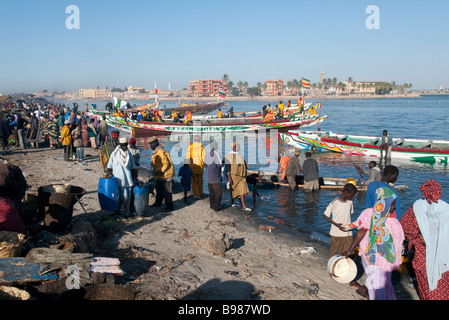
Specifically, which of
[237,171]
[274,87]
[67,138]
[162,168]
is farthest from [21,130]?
[274,87]

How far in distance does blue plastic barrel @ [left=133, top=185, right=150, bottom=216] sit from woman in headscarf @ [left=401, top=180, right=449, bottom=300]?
5.10m

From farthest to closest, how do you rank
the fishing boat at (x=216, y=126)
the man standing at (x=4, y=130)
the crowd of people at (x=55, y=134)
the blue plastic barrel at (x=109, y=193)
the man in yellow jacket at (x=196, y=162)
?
1. the fishing boat at (x=216, y=126)
2. the man standing at (x=4, y=130)
3. the crowd of people at (x=55, y=134)
4. the man in yellow jacket at (x=196, y=162)
5. the blue plastic barrel at (x=109, y=193)

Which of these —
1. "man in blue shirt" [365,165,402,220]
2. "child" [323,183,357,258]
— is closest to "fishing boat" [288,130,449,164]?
"man in blue shirt" [365,165,402,220]

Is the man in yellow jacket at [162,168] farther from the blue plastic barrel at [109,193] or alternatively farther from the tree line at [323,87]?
the tree line at [323,87]

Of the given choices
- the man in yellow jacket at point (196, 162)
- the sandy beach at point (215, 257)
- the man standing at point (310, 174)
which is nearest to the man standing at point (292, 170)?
the man standing at point (310, 174)

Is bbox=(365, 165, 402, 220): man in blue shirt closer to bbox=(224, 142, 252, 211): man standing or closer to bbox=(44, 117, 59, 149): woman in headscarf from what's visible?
bbox=(224, 142, 252, 211): man standing

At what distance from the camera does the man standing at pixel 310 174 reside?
1073 centimetres

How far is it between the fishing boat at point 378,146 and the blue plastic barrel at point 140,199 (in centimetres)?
1504

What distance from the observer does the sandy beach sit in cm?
460

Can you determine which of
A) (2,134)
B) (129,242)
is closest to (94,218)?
(129,242)

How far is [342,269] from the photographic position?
492 cm

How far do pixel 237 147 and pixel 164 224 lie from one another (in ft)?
8.12

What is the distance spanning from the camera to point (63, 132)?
12.5 meters

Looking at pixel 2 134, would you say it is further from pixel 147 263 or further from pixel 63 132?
pixel 147 263
